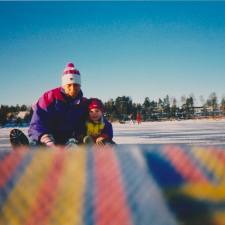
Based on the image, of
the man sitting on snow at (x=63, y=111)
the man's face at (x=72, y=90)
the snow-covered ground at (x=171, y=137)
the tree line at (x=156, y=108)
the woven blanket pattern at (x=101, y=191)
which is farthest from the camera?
the tree line at (x=156, y=108)

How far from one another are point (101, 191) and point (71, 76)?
1.42 m

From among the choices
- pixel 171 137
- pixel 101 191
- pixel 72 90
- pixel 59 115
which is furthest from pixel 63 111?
pixel 171 137

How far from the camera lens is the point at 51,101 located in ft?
5.40

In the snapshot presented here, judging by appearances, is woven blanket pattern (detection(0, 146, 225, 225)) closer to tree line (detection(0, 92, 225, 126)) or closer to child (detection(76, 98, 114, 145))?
child (detection(76, 98, 114, 145))

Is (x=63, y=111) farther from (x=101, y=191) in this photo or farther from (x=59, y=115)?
(x=101, y=191)

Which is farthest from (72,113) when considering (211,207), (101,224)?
(211,207)

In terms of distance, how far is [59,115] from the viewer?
1691 millimetres

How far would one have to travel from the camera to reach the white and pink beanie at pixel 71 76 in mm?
1807

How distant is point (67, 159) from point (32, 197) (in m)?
0.18

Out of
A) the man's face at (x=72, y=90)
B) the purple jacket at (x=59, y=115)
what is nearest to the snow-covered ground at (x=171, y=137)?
the purple jacket at (x=59, y=115)

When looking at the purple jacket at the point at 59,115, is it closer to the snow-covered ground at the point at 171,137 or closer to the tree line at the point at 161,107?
the snow-covered ground at the point at 171,137

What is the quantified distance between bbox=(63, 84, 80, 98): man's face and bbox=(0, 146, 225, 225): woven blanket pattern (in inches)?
46.5

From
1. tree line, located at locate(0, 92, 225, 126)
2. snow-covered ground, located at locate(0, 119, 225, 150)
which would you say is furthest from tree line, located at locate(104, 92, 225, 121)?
snow-covered ground, located at locate(0, 119, 225, 150)

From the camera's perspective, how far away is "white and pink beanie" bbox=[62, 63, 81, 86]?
5.93 ft
